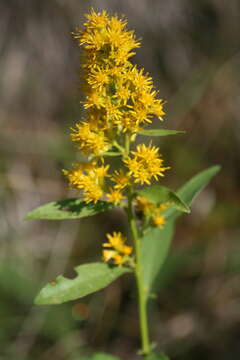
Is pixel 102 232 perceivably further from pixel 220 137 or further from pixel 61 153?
pixel 220 137

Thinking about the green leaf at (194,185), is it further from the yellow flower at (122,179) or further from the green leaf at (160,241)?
the yellow flower at (122,179)

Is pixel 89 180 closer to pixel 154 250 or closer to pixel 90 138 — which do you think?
pixel 90 138

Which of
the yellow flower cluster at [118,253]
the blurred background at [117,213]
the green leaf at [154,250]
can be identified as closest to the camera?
the yellow flower cluster at [118,253]

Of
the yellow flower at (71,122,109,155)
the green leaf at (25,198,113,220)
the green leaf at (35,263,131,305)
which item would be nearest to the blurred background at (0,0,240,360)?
the green leaf at (35,263,131,305)

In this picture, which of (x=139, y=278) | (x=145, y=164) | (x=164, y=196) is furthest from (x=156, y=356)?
(x=145, y=164)

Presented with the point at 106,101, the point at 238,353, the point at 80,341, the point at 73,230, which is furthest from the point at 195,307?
the point at 106,101

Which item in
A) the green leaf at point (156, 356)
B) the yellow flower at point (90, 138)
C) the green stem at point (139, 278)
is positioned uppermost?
the yellow flower at point (90, 138)

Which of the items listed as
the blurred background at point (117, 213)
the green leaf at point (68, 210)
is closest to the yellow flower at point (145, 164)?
the green leaf at point (68, 210)
